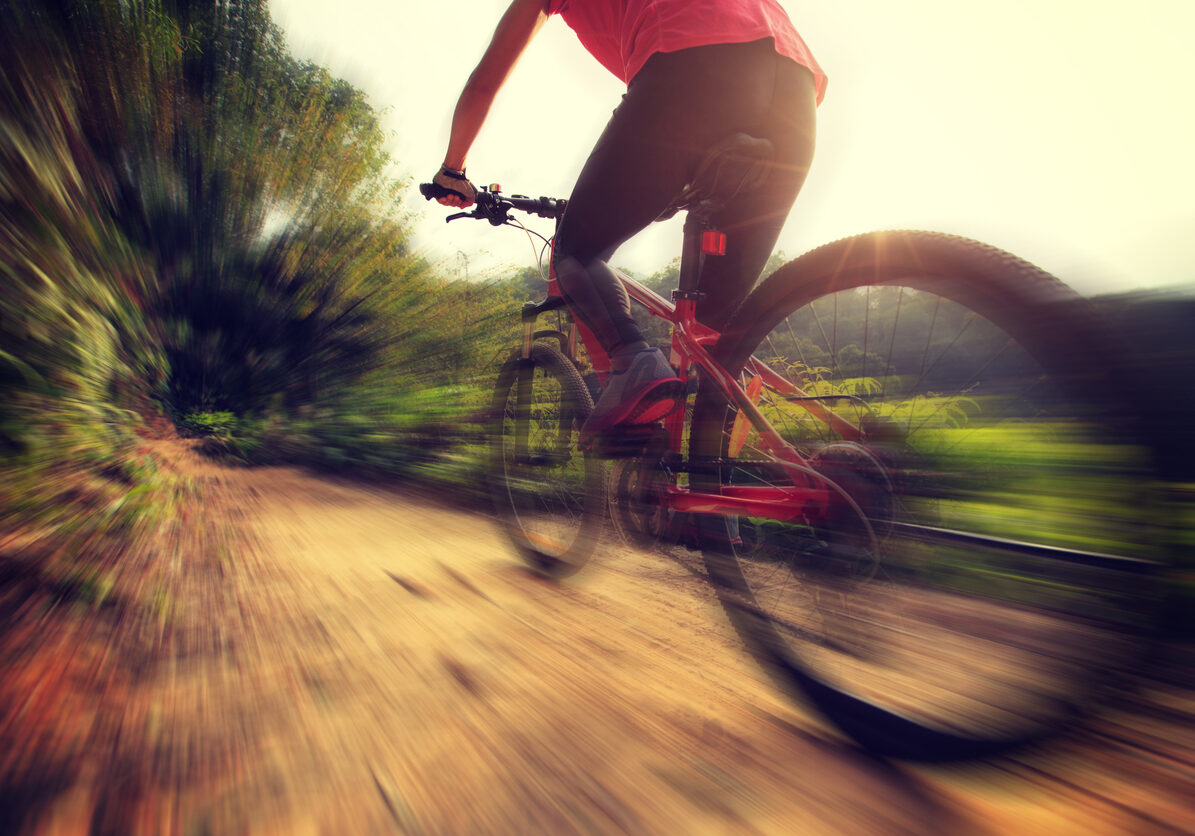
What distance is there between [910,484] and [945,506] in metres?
0.08

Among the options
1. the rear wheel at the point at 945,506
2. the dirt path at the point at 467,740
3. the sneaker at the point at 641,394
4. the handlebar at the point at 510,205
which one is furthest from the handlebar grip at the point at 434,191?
the dirt path at the point at 467,740

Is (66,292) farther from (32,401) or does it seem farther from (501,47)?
(501,47)

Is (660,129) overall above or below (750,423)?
above

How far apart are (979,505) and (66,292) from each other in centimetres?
222

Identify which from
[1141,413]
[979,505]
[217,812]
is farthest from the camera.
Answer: [979,505]

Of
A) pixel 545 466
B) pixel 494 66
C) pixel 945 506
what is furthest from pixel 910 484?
pixel 494 66

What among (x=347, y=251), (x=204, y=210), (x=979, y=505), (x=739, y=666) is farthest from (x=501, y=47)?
(x=347, y=251)

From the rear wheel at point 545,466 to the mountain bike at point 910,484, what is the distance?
0.29 meters

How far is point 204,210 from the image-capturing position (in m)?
3.82

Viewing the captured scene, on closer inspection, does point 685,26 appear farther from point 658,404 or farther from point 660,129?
point 658,404

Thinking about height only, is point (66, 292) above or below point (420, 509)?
above

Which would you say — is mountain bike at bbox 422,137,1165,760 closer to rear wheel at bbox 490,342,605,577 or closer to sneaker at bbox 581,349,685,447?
sneaker at bbox 581,349,685,447

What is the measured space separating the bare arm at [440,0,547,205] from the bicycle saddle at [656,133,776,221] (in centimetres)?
73

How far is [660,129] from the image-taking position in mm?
1487
